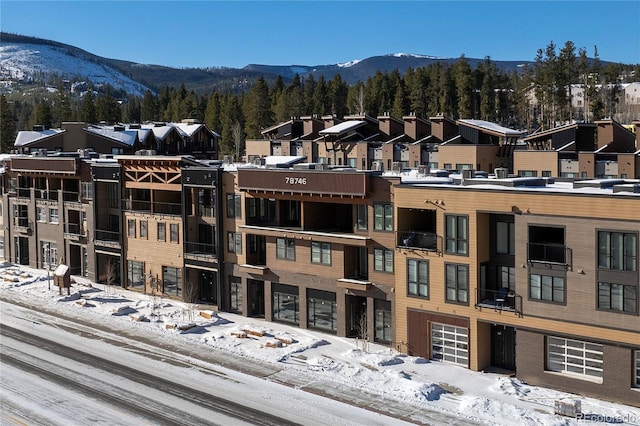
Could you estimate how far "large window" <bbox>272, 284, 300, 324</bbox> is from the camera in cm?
4831

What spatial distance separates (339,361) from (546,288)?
38.4 feet

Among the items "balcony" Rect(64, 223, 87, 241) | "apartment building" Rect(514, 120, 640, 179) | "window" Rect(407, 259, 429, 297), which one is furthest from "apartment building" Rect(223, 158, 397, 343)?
"apartment building" Rect(514, 120, 640, 179)

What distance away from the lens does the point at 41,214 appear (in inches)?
2687

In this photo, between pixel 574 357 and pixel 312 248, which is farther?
pixel 312 248

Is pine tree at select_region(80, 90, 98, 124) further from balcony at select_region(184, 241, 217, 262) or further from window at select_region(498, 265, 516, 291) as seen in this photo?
window at select_region(498, 265, 516, 291)

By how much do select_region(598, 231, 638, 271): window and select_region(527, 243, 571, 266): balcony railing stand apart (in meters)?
1.95

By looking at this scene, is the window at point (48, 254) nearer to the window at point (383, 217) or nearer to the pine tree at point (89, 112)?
the window at point (383, 217)

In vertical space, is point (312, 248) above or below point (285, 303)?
above

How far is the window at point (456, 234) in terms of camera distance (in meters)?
38.8

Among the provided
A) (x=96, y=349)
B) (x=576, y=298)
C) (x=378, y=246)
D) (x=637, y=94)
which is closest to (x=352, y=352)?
(x=378, y=246)

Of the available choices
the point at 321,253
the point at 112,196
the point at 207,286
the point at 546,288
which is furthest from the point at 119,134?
the point at 546,288

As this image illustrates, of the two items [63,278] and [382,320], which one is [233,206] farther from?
[63,278]

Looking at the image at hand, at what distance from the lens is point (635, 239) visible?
33094 mm

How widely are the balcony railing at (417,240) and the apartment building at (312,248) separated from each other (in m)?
1.45
